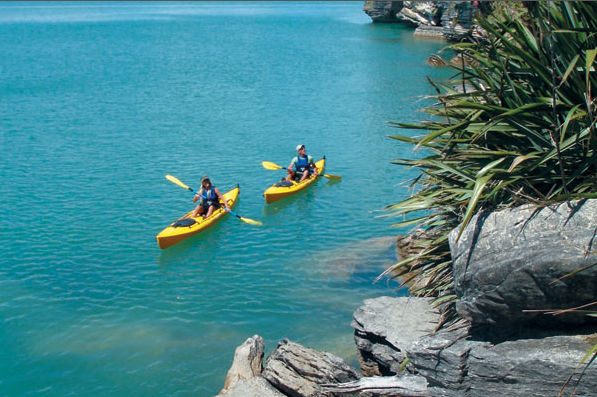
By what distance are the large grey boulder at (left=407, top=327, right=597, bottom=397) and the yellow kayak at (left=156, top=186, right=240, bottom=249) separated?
1040 centimetres

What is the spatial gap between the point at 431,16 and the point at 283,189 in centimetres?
5302

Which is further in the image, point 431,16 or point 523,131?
point 431,16

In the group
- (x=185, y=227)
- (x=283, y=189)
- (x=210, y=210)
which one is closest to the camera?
(x=185, y=227)

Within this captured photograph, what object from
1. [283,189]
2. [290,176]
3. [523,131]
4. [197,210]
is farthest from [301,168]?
[523,131]

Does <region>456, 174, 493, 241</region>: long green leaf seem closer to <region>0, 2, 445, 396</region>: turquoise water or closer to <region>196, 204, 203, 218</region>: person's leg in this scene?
<region>0, 2, 445, 396</region>: turquoise water

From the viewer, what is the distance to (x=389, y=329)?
31.1 feet

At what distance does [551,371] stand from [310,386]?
3.58 m

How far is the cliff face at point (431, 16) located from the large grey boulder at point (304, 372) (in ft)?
127

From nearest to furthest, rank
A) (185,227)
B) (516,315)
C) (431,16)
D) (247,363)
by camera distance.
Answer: (516,315), (247,363), (185,227), (431,16)

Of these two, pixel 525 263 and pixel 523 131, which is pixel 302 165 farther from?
pixel 525 263

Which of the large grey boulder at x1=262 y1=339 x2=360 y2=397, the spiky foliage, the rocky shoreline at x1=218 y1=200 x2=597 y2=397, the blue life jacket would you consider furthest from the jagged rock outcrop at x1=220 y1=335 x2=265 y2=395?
the blue life jacket

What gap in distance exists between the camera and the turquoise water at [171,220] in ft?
41.4

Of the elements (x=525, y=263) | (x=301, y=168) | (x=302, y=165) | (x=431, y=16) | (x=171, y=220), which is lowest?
(x=171, y=220)

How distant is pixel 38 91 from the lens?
3778 centimetres
